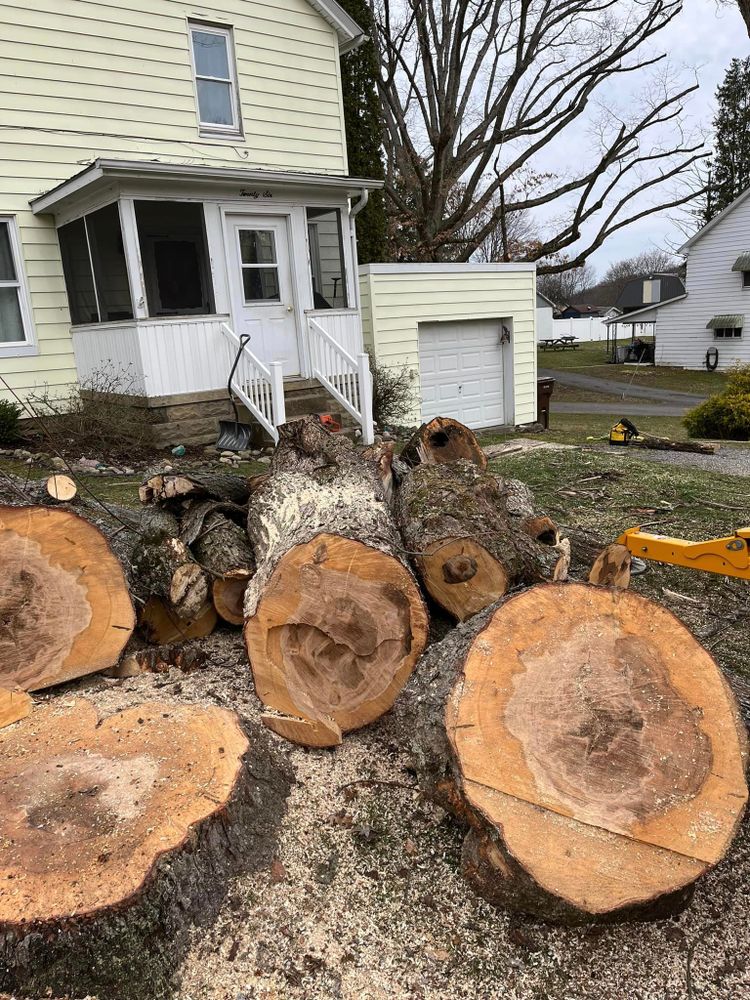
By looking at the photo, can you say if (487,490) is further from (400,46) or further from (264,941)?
(400,46)

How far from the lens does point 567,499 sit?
627 cm

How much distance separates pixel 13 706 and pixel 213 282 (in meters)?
7.54

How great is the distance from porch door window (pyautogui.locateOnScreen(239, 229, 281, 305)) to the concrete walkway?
12.8 metres

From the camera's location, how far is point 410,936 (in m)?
2.09

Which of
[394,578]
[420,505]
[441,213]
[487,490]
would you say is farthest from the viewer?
[441,213]

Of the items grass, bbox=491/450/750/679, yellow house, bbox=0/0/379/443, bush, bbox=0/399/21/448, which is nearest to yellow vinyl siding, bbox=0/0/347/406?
yellow house, bbox=0/0/379/443

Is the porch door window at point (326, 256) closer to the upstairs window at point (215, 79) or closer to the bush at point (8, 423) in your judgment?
the upstairs window at point (215, 79)

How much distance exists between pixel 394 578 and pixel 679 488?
4766mm

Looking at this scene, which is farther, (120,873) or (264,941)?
(264,941)

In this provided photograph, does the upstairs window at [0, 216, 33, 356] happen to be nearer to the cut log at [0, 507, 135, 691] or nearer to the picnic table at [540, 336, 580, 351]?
the cut log at [0, 507, 135, 691]

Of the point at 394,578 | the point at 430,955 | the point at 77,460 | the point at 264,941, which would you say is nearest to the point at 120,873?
the point at 264,941

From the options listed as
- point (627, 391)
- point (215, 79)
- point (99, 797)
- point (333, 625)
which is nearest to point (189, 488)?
point (333, 625)

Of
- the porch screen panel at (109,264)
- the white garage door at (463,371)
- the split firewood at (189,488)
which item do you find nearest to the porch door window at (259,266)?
the porch screen panel at (109,264)

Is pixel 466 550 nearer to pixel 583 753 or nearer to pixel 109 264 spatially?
pixel 583 753
